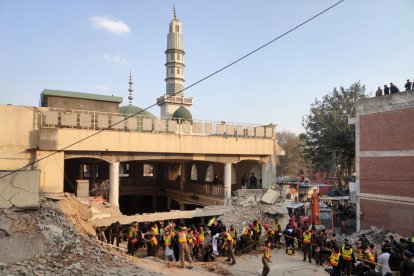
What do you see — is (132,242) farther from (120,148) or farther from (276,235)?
(120,148)

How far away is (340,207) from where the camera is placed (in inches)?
1035

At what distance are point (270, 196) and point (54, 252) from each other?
46.9 feet

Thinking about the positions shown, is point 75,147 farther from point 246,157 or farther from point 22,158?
point 246,157

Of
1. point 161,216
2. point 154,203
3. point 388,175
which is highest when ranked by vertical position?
point 388,175

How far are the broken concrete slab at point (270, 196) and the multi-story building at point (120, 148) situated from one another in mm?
3395

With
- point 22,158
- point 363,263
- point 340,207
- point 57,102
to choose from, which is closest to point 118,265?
point 363,263

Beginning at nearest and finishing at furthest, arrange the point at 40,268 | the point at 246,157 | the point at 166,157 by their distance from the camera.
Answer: the point at 40,268 < the point at 166,157 < the point at 246,157

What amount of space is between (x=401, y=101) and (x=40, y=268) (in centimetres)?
1988

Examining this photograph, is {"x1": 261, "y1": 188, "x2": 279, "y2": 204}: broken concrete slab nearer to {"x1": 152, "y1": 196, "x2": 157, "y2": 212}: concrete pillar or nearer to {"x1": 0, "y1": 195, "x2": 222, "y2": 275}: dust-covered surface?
{"x1": 0, "y1": 195, "x2": 222, "y2": 275}: dust-covered surface

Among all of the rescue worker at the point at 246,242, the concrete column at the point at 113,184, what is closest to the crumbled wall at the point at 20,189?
the concrete column at the point at 113,184

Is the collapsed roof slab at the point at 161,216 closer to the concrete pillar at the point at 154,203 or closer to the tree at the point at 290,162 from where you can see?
the concrete pillar at the point at 154,203

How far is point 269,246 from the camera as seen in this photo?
1209 centimetres

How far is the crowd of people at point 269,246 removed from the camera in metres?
11.1

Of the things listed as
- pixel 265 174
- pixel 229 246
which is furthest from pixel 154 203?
pixel 229 246
